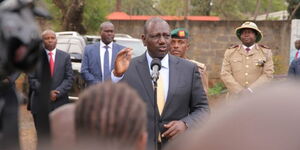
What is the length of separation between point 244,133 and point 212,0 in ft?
93.0

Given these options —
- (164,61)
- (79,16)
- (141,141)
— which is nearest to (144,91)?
(164,61)

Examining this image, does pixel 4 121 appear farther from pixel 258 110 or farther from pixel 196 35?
Answer: pixel 196 35

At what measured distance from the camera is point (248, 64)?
832cm

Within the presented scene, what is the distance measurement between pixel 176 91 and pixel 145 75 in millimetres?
287

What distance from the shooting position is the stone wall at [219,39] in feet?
60.7

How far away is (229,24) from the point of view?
732 inches

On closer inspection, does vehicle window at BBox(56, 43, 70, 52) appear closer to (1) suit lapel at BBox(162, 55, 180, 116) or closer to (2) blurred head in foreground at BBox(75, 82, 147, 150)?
(1) suit lapel at BBox(162, 55, 180, 116)

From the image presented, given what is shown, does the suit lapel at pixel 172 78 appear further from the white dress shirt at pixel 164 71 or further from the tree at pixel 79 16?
the tree at pixel 79 16

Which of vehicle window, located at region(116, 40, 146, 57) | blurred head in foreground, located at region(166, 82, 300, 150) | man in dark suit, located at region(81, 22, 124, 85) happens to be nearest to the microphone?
blurred head in foreground, located at region(166, 82, 300, 150)

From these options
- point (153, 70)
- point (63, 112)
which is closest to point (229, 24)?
point (153, 70)

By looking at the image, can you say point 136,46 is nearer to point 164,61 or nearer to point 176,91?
point 164,61

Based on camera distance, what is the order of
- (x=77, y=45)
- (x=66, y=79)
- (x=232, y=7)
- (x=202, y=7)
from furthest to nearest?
(x=232, y=7) < (x=202, y=7) < (x=77, y=45) < (x=66, y=79)

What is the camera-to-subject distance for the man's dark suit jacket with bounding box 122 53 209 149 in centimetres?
505

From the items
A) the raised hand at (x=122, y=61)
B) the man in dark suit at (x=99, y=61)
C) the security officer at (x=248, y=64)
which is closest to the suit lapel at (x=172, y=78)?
the raised hand at (x=122, y=61)
